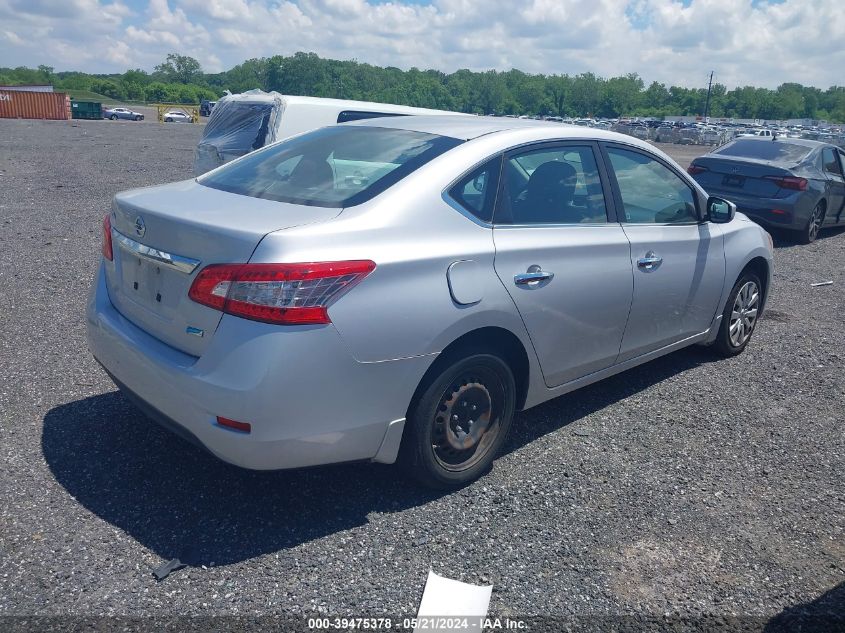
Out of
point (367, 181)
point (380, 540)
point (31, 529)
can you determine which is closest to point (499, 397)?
point (380, 540)

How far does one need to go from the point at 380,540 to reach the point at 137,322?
57.8 inches

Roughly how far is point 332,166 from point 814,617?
2953 mm

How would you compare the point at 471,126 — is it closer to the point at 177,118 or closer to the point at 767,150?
the point at 767,150

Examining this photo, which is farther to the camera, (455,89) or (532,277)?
(455,89)

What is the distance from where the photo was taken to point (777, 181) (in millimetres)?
10484

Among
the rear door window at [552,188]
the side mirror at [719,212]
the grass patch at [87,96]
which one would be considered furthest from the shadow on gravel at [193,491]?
the grass patch at [87,96]

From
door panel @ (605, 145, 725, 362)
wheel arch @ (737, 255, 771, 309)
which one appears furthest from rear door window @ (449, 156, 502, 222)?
wheel arch @ (737, 255, 771, 309)

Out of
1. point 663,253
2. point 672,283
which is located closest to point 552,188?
point 663,253

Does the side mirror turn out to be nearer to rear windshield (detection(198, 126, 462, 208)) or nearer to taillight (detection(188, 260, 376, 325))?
rear windshield (detection(198, 126, 462, 208))

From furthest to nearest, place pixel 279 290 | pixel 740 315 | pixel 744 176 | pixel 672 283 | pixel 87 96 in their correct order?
pixel 87 96, pixel 744 176, pixel 740 315, pixel 672 283, pixel 279 290

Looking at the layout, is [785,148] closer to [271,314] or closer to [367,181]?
[367,181]

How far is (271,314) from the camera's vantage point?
284cm

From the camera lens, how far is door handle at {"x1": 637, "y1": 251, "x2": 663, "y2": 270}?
4.35 m

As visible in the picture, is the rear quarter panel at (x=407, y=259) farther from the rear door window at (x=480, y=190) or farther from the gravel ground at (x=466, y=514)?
the gravel ground at (x=466, y=514)
